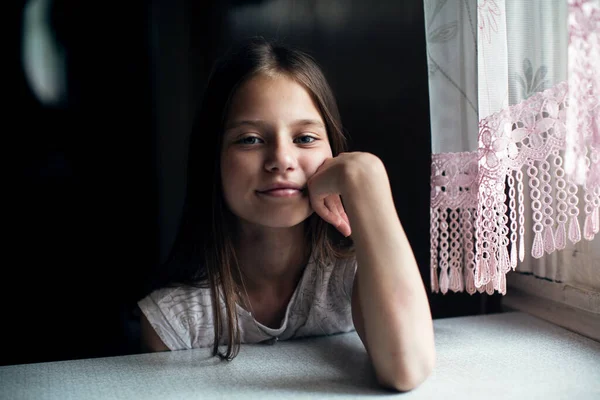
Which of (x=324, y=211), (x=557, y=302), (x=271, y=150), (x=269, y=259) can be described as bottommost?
(x=557, y=302)

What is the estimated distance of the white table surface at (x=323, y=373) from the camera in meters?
0.78

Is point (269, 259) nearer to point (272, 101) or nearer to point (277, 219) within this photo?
point (277, 219)

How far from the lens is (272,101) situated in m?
0.97

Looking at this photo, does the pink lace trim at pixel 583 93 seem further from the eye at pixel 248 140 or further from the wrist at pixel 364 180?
the eye at pixel 248 140

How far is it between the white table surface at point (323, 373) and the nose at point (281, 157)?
0.32 m

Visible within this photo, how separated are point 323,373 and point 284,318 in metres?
0.21

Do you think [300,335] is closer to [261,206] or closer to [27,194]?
[261,206]

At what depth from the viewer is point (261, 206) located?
0.95m

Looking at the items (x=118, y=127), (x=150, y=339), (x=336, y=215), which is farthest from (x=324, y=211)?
(x=118, y=127)

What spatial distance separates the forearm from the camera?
2.55ft

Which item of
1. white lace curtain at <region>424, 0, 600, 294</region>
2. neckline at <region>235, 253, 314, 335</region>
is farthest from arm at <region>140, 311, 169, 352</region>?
white lace curtain at <region>424, 0, 600, 294</region>

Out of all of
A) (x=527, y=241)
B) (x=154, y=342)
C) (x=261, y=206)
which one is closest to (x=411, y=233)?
(x=527, y=241)

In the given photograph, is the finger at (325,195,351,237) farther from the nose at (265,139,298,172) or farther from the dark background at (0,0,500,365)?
the dark background at (0,0,500,365)

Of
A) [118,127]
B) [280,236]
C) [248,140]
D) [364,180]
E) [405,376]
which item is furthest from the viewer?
[118,127]
